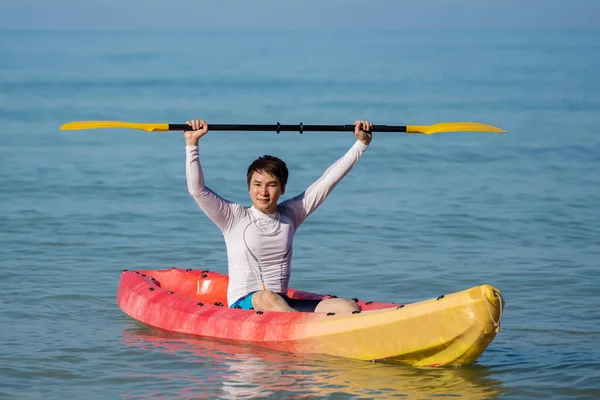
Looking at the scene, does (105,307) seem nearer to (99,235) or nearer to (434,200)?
(99,235)

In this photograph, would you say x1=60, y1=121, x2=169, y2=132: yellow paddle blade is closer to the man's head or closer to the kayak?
the man's head

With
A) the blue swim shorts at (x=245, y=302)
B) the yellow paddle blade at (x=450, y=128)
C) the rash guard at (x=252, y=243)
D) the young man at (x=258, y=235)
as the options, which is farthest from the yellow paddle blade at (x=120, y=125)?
the yellow paddle blade at (x=450, y=128)

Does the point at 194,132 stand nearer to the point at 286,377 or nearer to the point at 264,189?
the point at 264,189

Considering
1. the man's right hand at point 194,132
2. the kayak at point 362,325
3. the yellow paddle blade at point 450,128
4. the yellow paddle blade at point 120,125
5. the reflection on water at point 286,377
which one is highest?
the yellow paddle blade at point 450,128

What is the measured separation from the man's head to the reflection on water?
0.94 m

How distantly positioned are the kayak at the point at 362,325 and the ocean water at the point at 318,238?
0.10m

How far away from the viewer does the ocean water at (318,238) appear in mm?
6934

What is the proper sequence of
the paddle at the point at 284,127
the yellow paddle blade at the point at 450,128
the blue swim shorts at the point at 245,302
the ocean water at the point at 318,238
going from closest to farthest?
1. the ocean water at the point at 318,238
2. the blue swim shorts at the point at 245,302
3. the paddle at the point at 284,127
4. the yellow paddle blade at the point at 450,128

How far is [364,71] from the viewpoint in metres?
45.1

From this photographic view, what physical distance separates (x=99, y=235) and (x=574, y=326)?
5.20m

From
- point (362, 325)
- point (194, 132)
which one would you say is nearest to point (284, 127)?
point (194, 132)

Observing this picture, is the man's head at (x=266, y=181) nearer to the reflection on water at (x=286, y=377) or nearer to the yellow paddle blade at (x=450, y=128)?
the reflection on water at (x=286, y=377)

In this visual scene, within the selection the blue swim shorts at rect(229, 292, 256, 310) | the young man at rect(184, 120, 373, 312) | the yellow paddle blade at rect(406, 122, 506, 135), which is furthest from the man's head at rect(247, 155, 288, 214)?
the yellow paddle blade at rect(406, 122, 506, 135)

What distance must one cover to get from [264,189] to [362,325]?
3.72 ft
